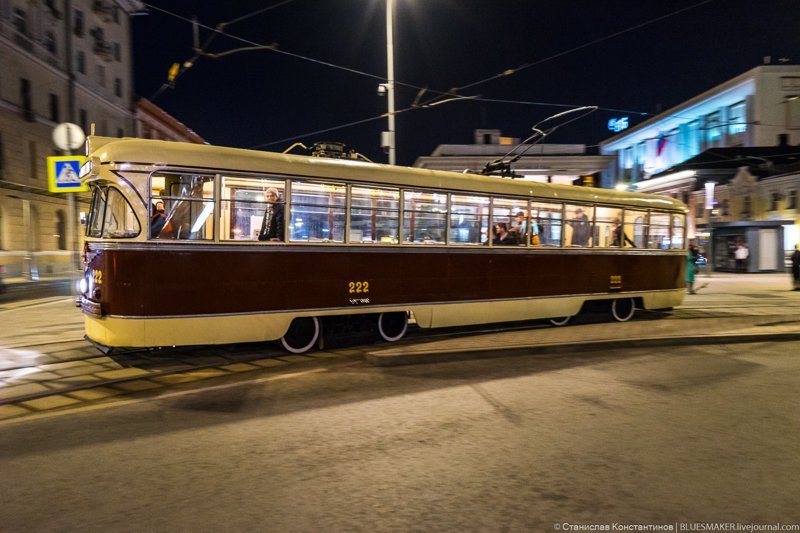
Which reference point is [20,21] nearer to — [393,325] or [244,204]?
[244,204]

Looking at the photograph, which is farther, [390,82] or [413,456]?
[390,82]

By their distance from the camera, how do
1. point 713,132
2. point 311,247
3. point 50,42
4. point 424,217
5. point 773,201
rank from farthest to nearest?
point 713,132, point 773,201, point 50,42, point 424,217, point 311,247

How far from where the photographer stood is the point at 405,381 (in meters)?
7.33

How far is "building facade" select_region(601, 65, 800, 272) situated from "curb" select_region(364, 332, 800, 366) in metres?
21.3

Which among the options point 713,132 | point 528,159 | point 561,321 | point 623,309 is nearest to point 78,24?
point 561,321

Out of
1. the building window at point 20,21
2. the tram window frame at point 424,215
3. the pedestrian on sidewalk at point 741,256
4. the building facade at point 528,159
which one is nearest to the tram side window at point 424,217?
the tram window frame at point 424,215

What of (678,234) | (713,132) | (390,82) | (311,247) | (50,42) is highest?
(50,42)

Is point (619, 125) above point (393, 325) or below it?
above

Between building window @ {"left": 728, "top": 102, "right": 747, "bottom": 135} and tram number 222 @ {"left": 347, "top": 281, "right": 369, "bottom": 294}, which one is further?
building window @ {"left": 728, "top": 102, "right": 747, "bottom": 135}

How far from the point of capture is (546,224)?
456 inches

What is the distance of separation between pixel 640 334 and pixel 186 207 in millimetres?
7770

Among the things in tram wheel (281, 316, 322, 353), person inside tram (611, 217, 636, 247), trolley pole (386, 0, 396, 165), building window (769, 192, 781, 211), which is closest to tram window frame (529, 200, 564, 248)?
person inside tram (611, 217, 636, 247)

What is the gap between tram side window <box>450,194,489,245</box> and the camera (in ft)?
33.9

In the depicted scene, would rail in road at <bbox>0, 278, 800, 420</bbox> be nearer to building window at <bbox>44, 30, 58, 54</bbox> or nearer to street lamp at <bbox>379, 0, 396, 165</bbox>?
street lamp at <bbox>379, 0, 396, 165</bbox>
